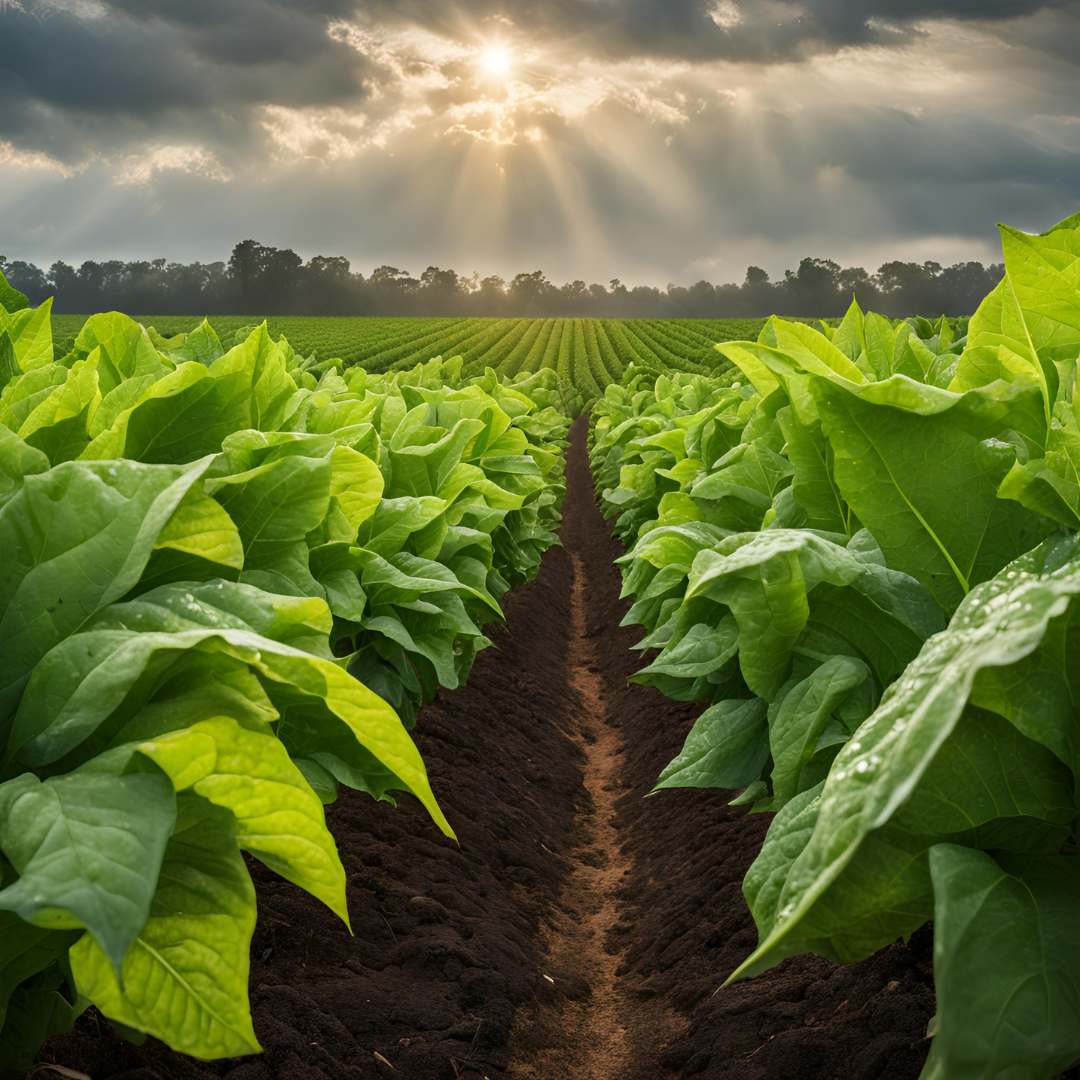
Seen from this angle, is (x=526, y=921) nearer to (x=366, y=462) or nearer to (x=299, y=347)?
(x=366, y=462)

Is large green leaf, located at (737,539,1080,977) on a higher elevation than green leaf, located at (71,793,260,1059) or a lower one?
higher

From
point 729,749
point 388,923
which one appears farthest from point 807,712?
point 388,923

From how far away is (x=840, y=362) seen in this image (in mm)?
1825

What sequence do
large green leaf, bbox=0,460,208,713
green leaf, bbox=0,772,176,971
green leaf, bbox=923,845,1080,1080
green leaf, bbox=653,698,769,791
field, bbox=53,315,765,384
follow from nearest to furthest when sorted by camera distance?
green leaf, bbox=0,772,176,971 → green leaf, bbox=923,845,1080,1080 → large green leaf, bbox=0,460,208,713 → green leaf, bbox=653,698,769,791 → field, bbox=53,315,765,384

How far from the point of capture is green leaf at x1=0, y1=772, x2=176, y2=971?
31.7 inches

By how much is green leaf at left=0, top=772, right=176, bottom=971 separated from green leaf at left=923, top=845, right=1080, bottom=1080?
0.78 m

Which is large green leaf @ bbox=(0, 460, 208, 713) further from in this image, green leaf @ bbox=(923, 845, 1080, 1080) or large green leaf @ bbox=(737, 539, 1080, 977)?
green leaf @ bbox=(923, 845, 1080, 1080)

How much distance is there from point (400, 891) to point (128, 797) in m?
2.17

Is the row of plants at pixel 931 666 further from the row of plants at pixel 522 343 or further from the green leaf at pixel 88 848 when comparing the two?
the row of plants at pixel 522 343

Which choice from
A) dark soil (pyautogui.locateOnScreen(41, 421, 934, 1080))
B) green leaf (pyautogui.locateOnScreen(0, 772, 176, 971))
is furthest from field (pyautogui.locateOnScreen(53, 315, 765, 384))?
green leaf (pyautogui.locateOnScreen(0, 772, 176, 971))

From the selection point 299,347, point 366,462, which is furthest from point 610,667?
point 299,347

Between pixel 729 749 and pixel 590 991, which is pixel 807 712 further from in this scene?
pixel 590 991

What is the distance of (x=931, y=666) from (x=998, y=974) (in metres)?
0.34

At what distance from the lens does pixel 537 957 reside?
316 centimetres
